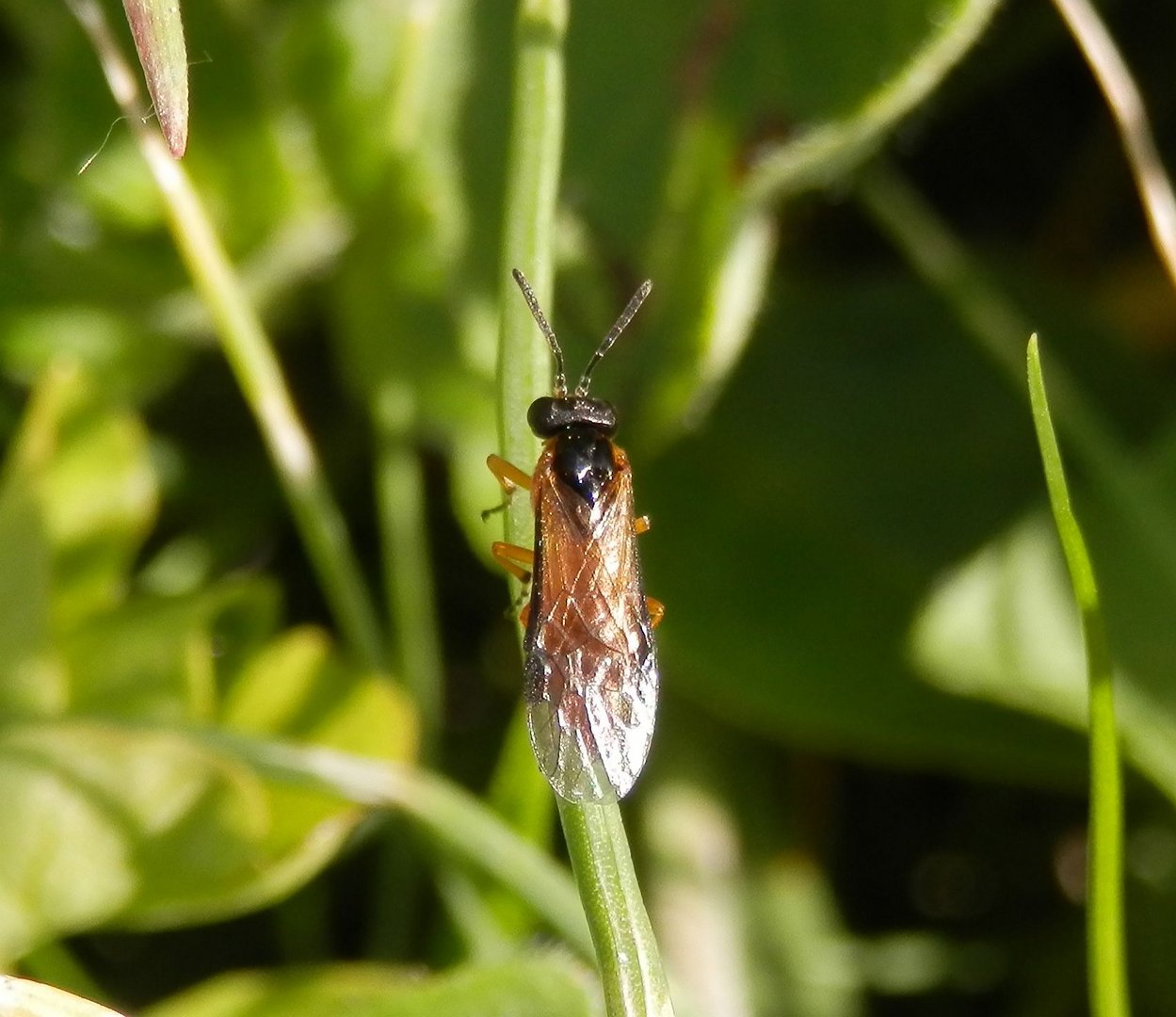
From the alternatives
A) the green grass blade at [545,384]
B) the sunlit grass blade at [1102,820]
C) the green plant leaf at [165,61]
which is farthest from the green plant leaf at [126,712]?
the sunlit grass blade at [1102,820]

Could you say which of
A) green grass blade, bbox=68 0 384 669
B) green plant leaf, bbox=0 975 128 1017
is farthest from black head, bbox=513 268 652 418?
green plant leaf, bbox=0 975 128 1017

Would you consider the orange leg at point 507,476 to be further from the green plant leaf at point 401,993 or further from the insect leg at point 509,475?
the green plant leaf at point 401,993

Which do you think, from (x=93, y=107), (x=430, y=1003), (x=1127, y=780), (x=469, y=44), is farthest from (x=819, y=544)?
(x=93, y=107)

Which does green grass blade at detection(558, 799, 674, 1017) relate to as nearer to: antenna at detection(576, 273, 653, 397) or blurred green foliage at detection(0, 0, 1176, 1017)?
blurred green foliage at detection(0, 0, 1176, 1017)

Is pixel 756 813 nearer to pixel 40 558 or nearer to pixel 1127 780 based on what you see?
pixel 1127 780

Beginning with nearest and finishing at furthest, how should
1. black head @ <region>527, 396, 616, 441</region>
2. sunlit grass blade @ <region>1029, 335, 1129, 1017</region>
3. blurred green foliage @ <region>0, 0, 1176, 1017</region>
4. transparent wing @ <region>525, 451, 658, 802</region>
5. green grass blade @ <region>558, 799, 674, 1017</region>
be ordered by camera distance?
green grass blade @ <region>558, 799, 674, 1017</region> < sunlit grass blade @ <region>1029, 335, 1129, 1017</region> < transparent wing @ <region>525, 451, 658, 802</region> < blurred green foliage @ <region>0, 0, 1176, 1017</region> < black head @ <region>527, 396, 616, 441</region>
